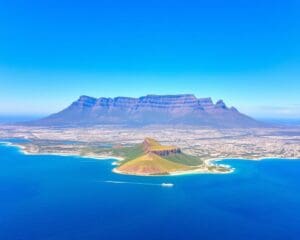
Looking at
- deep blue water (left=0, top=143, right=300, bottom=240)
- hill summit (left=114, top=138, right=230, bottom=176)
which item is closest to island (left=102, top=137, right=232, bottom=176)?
hill summit (left=114, top=138, right=230, bottom=176)

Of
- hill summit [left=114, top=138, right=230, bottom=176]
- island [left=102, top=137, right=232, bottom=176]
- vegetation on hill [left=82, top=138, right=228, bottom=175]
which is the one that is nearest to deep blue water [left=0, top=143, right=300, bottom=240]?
island [left=102, top=137, right=232, bottom=176]

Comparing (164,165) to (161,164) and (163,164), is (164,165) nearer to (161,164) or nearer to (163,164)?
(163,164)

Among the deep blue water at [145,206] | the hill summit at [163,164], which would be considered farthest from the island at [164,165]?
the deep blue water at [145,206]

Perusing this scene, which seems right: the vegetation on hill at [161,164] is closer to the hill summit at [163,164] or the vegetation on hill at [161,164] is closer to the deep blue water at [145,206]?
the hill summit at [163,164]

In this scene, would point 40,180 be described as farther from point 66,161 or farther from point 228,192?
point 228,192

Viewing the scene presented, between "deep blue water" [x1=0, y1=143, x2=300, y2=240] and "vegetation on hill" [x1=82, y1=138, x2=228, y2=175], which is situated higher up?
"vegetation on hill" [x1=82, y1=138, x2=228, y2=175]

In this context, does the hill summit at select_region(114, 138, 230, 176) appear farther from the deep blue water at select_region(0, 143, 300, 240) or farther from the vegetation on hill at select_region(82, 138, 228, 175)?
the deep blue water at select_region(0, 143, 300, 240)

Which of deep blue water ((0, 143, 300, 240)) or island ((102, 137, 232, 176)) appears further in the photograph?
island ((102, 137, 232, 176))

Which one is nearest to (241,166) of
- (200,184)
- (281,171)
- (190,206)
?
(281,171)

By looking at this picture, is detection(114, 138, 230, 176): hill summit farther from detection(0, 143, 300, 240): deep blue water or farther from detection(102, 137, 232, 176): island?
detection(0, 143, 300, 240): deep blue water
